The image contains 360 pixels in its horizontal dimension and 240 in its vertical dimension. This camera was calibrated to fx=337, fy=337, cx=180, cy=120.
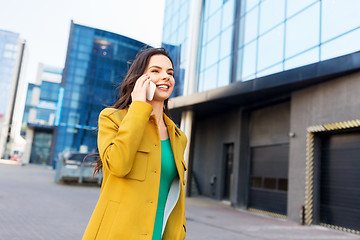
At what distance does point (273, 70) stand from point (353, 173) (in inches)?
227

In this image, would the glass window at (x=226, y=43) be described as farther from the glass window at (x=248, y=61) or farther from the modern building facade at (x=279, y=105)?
the glass window at (x=248, y=61)

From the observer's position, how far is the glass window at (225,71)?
18453 mm

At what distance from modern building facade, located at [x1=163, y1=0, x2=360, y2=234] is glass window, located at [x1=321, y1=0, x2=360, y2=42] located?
0.04 metres

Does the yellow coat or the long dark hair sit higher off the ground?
the long dark hair

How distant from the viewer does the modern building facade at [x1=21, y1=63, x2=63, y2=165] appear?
60.8 m

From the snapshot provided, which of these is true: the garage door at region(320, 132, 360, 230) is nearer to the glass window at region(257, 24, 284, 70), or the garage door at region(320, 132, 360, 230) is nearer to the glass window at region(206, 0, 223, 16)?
the glass window at region(257, 24, 284, 70)

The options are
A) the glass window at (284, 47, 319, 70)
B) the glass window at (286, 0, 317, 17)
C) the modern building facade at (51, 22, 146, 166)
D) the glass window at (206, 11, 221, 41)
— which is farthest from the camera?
the modern building facade at (51, 22, 146, 166)

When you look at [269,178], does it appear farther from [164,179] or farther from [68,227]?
[164,179]

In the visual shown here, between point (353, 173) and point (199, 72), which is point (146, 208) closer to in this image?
point (353, 173)

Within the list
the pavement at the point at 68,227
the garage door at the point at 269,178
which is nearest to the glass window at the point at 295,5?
the garage door at the point at 269,178

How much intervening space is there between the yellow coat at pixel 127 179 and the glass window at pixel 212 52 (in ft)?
61.1

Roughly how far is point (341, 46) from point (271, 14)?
4.90 meters

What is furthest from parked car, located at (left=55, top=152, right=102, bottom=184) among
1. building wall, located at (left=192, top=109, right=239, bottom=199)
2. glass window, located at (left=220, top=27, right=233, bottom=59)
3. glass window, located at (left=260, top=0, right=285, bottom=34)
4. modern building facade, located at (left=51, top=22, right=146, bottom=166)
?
modern building facade, located at (left=51, top=22, right=146, bottom=166)

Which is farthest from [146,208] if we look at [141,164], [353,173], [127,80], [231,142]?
[231,142]
